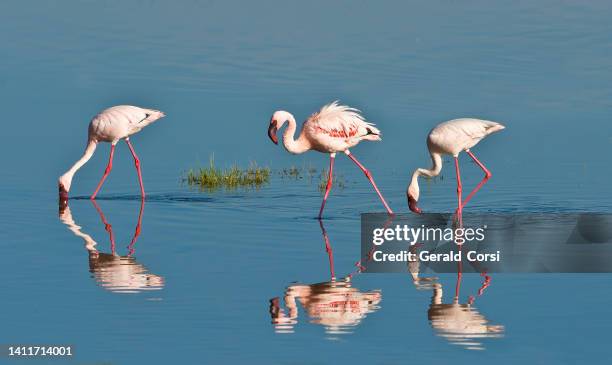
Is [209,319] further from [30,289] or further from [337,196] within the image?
[337,196]

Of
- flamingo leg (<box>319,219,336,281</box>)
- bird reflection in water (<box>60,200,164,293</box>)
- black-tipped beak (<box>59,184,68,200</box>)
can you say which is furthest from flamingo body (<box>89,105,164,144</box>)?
flamingo leg (<box>319,219,336,281</box>)

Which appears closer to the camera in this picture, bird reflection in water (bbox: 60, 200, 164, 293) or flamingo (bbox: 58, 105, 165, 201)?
bird reflection in water (bbox: 60, 200, 164, 293)

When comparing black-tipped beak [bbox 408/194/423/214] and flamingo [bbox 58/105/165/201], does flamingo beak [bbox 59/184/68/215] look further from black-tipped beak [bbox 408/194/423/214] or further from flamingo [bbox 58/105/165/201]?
black-tipped beak [bbox 408/194/423/214]

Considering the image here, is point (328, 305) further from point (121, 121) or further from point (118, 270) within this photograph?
point (121, 121)

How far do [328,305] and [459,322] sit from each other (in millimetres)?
1256

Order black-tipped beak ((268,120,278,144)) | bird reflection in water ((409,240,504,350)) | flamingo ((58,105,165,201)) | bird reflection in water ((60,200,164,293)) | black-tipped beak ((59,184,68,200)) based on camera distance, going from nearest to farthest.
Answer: bird reflection in water ((409,240,504,350)), bird reflection in water ((60,200,164,293)), black-tipped beak ((268,120,278,144)), black-tipped beak ((59,184,68,200)), flamingo ((58,105,165,201))

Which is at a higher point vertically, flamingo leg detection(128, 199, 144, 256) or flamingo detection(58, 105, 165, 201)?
flamingo detection(58, 105, 165, 201)

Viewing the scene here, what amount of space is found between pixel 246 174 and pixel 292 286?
1074cm

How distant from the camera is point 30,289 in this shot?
1142cm

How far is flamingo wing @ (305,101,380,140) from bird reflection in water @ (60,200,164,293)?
3231mm

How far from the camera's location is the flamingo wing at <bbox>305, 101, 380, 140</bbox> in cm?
1744

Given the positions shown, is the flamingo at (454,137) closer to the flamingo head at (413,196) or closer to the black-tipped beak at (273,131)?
the flamingo head at (413,196)

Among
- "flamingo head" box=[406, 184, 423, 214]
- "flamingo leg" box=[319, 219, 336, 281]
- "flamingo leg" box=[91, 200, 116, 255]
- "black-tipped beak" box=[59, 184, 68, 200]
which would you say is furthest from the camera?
"black-tipped beak" box=[59, 184, 68, 200]

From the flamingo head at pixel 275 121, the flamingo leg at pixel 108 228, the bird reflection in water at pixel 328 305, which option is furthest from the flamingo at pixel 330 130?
the bird reflection in water at pixel 328 305
